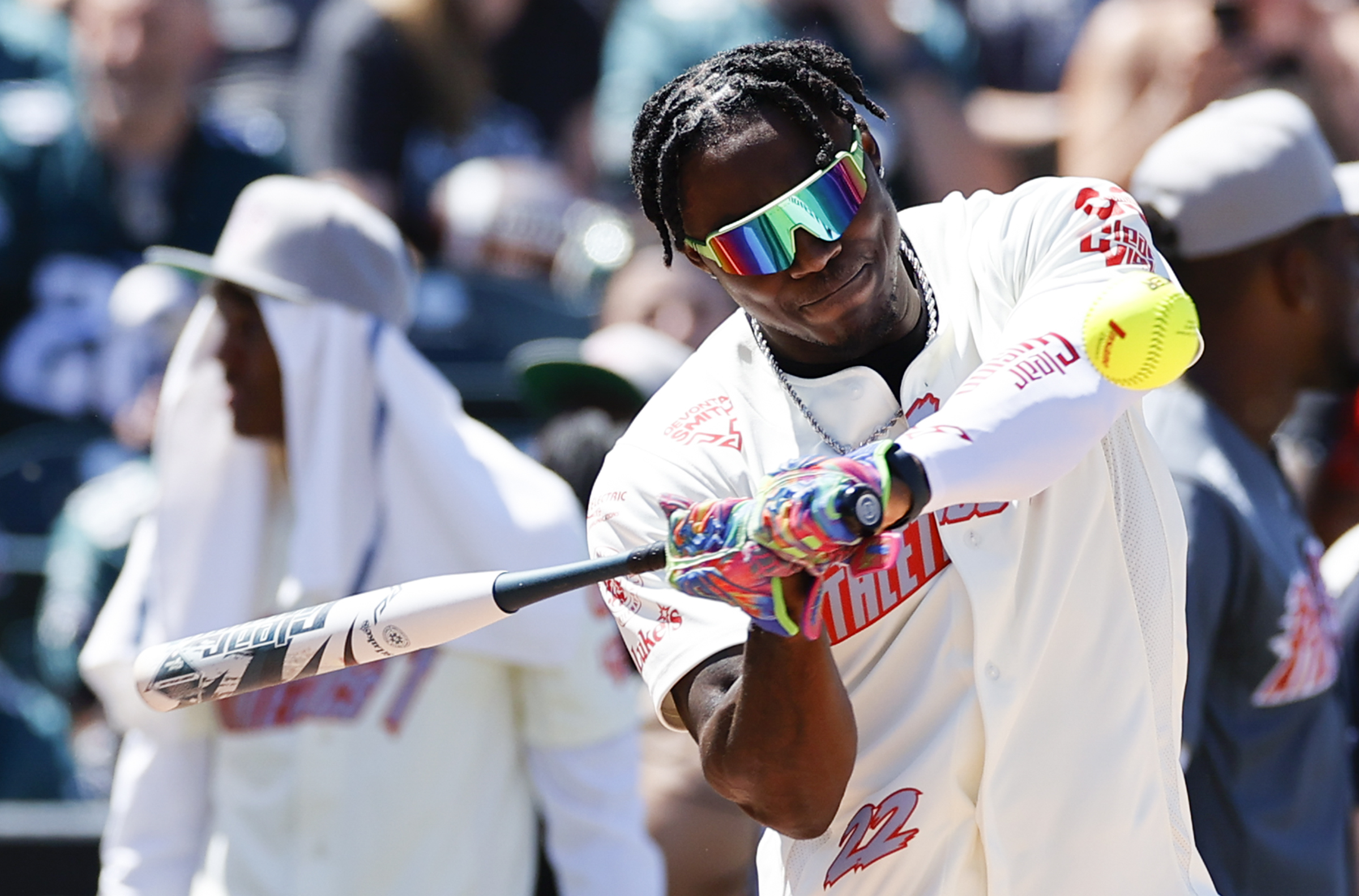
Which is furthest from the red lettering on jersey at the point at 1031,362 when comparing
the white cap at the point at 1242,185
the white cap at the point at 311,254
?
the white cap at the point at 311,254

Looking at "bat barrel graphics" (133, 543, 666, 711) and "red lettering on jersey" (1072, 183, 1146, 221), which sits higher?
Result: "red lettering on jersey" (1072, 183, 1146, 221)

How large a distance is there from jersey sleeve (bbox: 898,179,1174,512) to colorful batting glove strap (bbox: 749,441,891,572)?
0.23ft

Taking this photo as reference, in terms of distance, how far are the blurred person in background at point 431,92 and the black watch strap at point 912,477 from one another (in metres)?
4.34

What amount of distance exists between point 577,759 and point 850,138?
1804 mm

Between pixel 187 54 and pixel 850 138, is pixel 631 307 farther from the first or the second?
pixel 850 138

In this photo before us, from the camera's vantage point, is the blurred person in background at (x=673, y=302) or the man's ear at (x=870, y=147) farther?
the blurred person in background at (x=673, y=302)

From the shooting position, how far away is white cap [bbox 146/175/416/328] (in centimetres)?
365

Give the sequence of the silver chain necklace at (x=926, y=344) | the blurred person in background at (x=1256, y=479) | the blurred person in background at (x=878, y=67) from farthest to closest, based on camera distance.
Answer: the blurred person in background at (x=878, y=67) → the blurred person in background at (x=1256, y=479) → the silver chain necklace at (x=926, y=344)

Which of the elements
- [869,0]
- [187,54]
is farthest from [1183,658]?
[187,54]

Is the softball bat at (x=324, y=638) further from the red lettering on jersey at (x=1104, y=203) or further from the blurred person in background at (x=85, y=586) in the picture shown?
the blurred person in background at (x=85, y=586)

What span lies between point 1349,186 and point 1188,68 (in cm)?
175

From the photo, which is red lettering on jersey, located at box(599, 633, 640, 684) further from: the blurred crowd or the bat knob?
the bat knob

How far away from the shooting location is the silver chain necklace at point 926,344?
6.57ft

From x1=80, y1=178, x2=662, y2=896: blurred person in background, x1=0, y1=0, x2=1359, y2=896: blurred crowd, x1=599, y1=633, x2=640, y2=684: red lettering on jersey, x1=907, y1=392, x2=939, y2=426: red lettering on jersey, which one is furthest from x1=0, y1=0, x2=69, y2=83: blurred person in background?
x1=907, y1=392, x2=939, y2=426: red lettering on jersey
